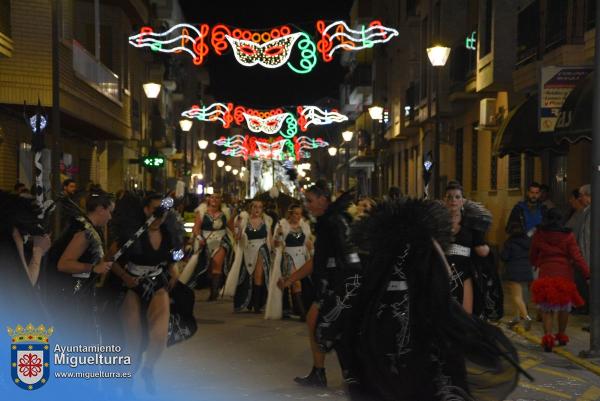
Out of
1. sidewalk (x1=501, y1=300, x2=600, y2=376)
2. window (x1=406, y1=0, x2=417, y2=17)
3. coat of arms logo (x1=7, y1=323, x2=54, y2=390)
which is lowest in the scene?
sidewalk (x1=501, y1=300, x2=600, y2=376)

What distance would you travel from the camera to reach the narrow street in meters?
8.66

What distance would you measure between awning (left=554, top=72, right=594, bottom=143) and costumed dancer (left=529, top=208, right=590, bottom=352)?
3056 mm

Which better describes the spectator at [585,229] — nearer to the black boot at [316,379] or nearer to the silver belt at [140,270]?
the black boot at [316,379]

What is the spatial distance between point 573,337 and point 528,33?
10588mm

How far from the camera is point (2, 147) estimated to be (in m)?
21.4

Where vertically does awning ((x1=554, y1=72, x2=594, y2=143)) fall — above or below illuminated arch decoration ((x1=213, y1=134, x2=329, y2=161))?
below

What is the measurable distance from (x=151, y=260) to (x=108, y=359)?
0.91 m

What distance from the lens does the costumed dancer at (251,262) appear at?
50.6 ft

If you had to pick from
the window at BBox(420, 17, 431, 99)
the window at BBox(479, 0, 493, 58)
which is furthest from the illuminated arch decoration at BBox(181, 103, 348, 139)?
the window at BBox(479, 0, 493, 58)

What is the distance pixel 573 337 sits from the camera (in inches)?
490

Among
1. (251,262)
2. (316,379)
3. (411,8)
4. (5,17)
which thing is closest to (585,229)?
(251,262)

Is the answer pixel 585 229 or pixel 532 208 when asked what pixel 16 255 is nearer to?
pixel 585 229

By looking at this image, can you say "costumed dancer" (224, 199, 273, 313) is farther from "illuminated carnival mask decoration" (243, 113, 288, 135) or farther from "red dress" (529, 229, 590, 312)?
"illuminated carnival mask decoration" (243, 113, 288, 135)

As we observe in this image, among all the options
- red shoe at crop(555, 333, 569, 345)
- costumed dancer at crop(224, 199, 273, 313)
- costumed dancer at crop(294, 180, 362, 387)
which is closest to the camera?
costumed dancer at crop(294, 180, 362, 387)
